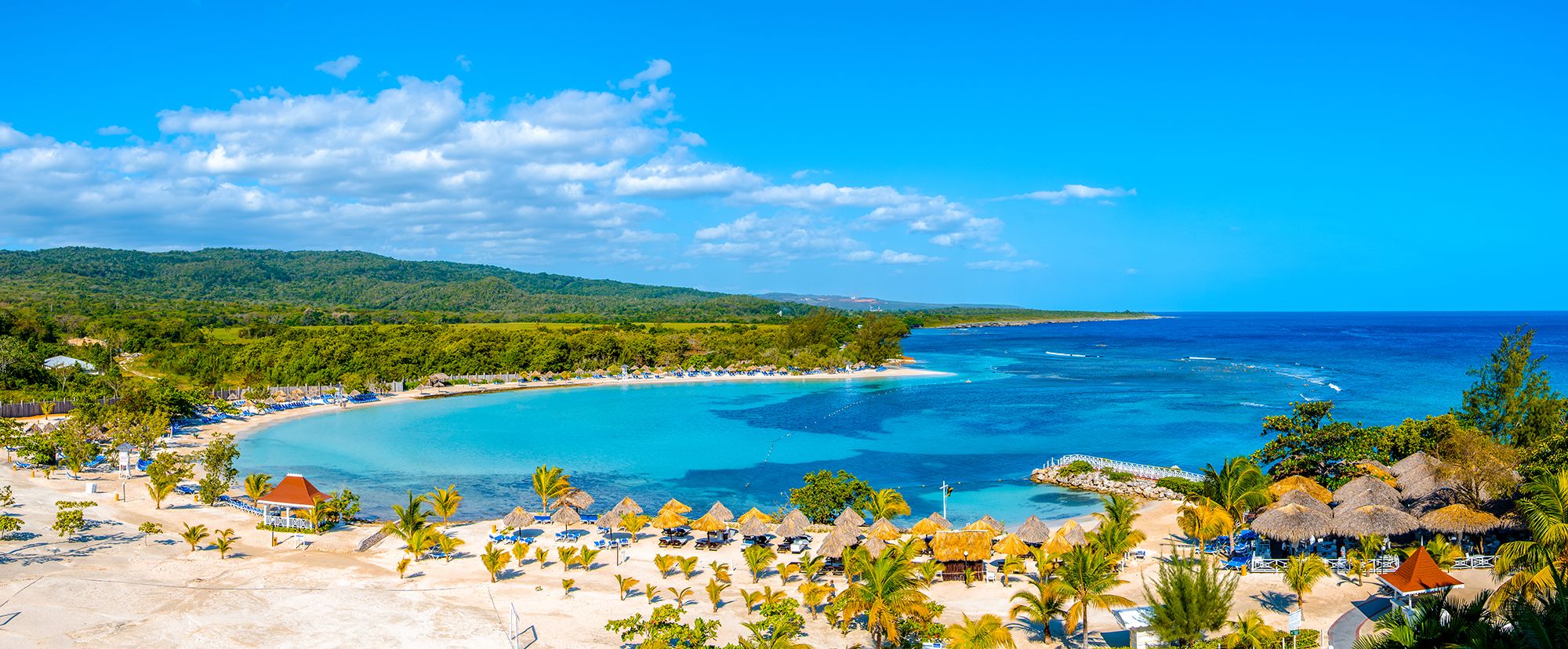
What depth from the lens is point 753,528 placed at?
24078mm

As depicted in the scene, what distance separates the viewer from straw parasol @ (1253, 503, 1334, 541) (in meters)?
20.8

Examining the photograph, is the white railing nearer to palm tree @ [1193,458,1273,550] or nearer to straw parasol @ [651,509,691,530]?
palm tree @ [1193,458,1273,550]

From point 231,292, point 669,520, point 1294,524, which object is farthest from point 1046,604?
point 231,292

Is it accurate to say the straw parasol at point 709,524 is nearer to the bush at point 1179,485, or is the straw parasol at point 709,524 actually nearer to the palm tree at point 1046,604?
the palm tree at point 1046,604

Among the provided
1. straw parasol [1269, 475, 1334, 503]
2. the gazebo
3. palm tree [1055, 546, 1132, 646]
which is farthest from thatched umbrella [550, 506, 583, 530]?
straw parasol [1269, 475, 1334, 503]

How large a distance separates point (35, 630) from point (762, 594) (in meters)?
13.8

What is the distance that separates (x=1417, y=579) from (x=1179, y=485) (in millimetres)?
10878

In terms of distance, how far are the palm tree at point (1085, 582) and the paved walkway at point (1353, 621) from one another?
4.14 metres

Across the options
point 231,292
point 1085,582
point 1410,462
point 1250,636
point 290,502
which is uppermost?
point 231,292

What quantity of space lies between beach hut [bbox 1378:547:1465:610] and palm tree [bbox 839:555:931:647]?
9808mm

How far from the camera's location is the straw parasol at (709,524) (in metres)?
24.1

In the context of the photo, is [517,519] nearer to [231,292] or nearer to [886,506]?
[886,506]

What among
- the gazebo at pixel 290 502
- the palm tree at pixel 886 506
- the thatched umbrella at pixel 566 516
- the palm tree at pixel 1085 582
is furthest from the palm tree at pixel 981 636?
the gazebo at pixel 290 502

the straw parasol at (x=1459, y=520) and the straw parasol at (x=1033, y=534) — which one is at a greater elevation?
the straw parasol at (x=1459, y=520)
